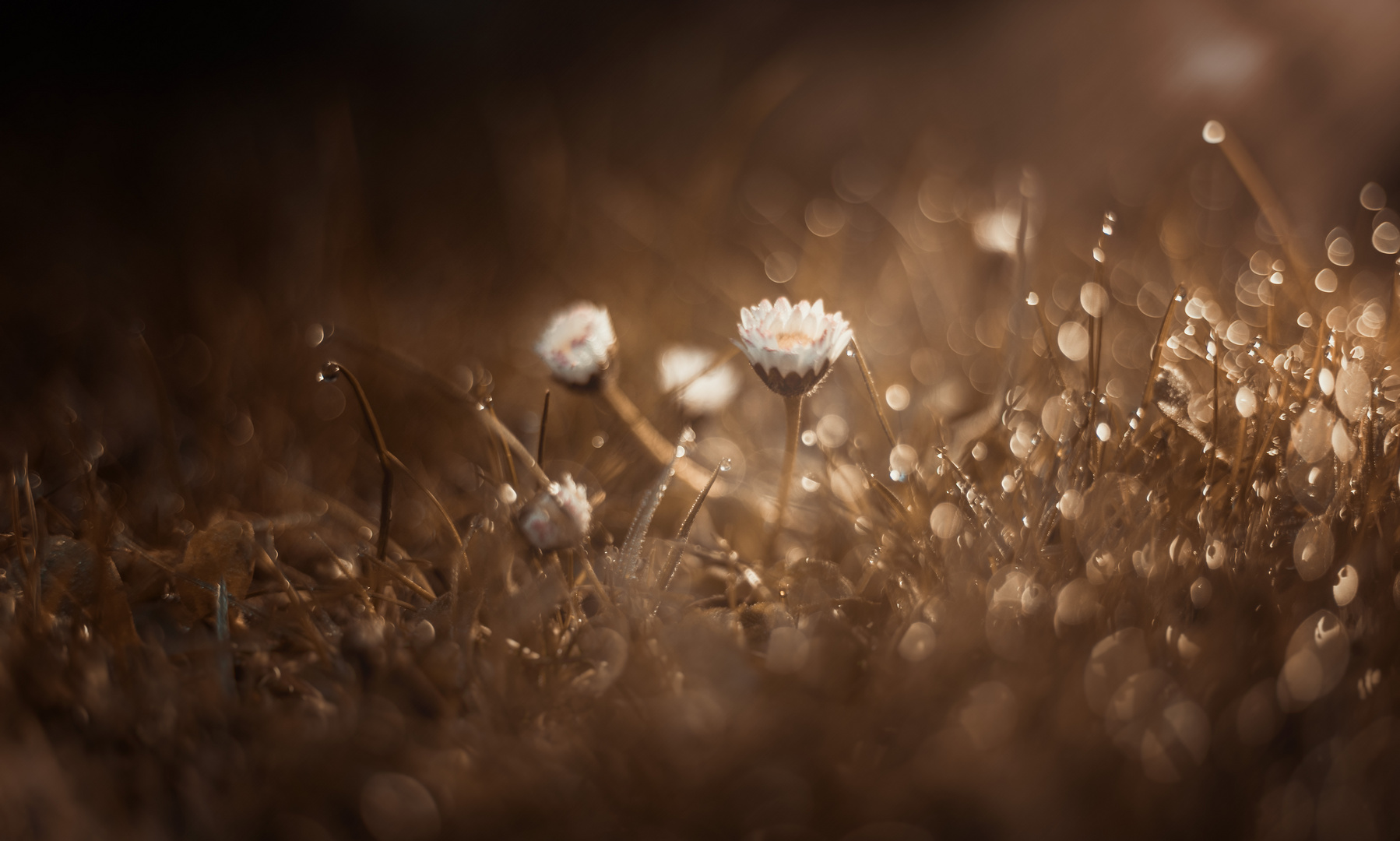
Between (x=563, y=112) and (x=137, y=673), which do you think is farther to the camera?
(x=563, y=112)

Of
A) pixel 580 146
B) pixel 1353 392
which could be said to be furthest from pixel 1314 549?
pixel 580 146

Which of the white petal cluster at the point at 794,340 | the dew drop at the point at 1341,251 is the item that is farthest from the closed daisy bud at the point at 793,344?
→ the dew drop at the point at 1341,251

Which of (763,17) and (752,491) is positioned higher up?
(763,17)

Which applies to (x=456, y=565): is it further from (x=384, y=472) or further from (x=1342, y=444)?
(x=1342, y=444)

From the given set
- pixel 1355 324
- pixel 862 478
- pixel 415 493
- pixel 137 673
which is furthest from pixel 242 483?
pixel 1355 324

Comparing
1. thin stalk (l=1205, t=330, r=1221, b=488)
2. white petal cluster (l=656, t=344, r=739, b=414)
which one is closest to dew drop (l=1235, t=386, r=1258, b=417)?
thin stalk (l=1205, t=330, r=1221, b=488)

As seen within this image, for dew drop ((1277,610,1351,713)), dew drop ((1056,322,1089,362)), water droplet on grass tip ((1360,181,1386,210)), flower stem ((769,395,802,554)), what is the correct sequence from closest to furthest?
dew drop ((1277,610,1351,713)), flower stem ((769,395,802,554)), dew drop ((1056,322,1089,362)), water droplet on grass tip ((1360,181,1386,210))

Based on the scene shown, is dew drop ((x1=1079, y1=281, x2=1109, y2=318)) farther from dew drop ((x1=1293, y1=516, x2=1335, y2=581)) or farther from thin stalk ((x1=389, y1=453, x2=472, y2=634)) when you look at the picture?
thin stalk ((x1=389, y1=453, x2=472, y2=634))

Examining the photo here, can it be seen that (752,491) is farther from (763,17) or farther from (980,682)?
(763,17)
